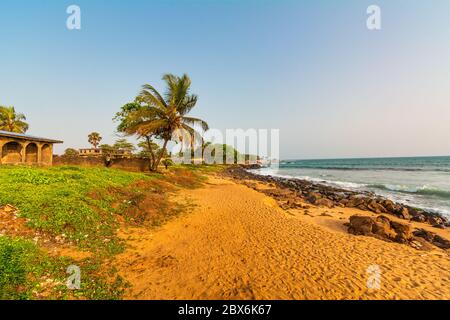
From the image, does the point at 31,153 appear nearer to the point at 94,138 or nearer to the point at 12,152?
the point at 12,152

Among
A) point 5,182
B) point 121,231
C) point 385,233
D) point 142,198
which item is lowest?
point 385,233

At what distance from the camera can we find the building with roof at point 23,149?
1641 cm

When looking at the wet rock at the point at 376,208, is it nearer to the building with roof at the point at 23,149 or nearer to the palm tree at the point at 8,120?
Answer: the building with roof at the point at 23,149

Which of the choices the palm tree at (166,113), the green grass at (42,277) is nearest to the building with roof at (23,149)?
the palm tree at (166,113)

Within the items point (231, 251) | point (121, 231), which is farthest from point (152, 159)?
point (231, 251)

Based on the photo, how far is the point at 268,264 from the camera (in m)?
5.29

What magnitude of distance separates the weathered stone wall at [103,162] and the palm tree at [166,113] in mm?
4214

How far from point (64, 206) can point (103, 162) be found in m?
17.4

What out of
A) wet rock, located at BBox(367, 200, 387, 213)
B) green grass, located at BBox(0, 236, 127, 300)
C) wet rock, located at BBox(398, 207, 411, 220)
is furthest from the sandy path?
wet rock, located at BBox(367, 200, 387, 213)

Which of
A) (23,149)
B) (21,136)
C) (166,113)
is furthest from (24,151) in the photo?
(166,113)

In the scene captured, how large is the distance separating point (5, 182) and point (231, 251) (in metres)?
9.74

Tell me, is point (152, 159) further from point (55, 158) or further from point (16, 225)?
point (16, 225)
